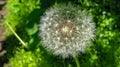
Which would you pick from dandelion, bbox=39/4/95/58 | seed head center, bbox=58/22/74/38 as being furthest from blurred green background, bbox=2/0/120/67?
seed head center, bbox=58/22/74/38

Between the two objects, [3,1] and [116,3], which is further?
[3,1]

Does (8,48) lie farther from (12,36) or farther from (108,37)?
(108,37)

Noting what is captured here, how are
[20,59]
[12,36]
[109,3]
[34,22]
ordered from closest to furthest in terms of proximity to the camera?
[34,22], [20,59], [109,3], [12,36]

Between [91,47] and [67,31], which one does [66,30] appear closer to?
[67,31]

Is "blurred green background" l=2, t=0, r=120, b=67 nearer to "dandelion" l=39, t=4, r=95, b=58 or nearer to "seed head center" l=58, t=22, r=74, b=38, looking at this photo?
"dandelion" l=39, t=4, r=95, b=58

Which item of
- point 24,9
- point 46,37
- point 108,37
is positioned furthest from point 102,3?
point 46,37

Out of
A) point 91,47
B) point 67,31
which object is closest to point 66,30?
point 67,31

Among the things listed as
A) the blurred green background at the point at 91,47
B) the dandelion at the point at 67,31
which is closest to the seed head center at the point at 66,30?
the dandelion at the point at 67,31
